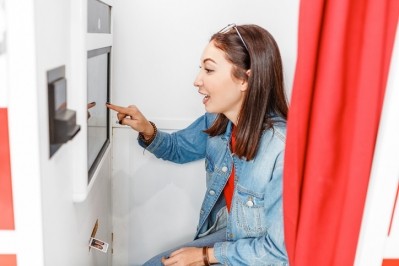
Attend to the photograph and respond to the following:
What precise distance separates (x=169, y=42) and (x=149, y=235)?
891 mm

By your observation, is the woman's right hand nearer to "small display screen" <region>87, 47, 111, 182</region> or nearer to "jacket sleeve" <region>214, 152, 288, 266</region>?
"small display screen" <region>87, 47, 111, 182</region>

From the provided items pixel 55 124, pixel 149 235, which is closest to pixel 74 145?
pixel 55 124

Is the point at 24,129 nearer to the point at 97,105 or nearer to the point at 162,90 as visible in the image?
the point at 97,105

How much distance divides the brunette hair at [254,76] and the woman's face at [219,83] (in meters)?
0.02

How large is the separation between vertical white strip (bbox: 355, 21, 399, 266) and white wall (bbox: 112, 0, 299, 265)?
37.0 inches

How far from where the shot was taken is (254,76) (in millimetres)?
1218

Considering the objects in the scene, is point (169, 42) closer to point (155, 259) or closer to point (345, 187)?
point (155, 259)

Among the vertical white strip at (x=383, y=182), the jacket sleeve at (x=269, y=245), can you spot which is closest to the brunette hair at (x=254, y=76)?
the jacket sleeve at (x=269, y=245)

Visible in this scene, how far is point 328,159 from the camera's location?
70cm

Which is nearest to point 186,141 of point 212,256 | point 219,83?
point 219,83

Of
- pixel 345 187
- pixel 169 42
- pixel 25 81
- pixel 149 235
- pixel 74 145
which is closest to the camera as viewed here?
pixel 25 81

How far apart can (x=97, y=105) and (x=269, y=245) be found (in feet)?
2.38

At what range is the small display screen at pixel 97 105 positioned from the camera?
3.73 ft

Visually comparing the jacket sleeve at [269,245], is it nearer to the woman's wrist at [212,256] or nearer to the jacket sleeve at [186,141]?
the woman's wrist at [212,256]
